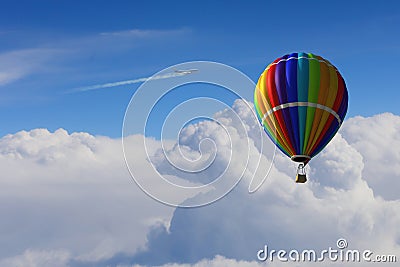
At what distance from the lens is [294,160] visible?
10612cm

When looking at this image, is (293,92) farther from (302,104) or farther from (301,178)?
(301,178)

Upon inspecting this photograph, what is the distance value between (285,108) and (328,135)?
841cm

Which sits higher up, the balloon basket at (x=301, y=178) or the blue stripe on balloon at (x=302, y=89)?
the blue stripe on balloon at (x=302, y=89)

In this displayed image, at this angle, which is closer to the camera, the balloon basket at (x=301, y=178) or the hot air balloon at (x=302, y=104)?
the balloon basket at (x=301, y=178)

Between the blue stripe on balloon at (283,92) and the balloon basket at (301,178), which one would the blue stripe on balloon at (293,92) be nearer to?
the blue stripe on balloon at (283,92)

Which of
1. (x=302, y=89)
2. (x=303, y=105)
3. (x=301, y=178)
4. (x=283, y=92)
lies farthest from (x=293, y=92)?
(x=301, y=178)

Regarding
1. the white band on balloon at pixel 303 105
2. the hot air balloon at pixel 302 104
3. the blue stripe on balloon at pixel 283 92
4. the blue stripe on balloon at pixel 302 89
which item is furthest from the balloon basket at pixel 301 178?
the white band on balloon at pixel 303 105

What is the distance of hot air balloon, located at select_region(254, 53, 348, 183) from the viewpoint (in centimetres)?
10600

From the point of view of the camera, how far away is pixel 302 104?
10625 centimetres

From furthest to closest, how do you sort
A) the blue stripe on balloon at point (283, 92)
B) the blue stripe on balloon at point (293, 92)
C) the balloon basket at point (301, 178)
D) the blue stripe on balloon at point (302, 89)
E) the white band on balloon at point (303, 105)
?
1. the blue stripe on balloon at point (283, 92)
2. the white band on balloon at point (303, 105)
3. the blue stripe on balloon at point (293, 92)
4. the blue stripe on balloon at point (302, 89)
5. the balloon basket at point (301, 178)

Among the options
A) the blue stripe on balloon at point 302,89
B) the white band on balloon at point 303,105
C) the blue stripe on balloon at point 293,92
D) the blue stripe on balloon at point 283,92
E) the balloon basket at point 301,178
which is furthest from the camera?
the blue stripe on balloon at point 283,92

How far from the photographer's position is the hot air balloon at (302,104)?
4173 inches

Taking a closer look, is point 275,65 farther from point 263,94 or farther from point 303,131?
point 303,131

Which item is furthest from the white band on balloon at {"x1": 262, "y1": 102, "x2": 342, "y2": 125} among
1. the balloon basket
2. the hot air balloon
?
the balloon basket
